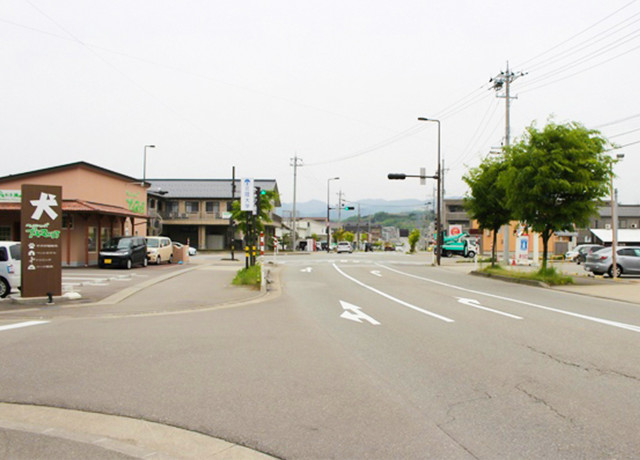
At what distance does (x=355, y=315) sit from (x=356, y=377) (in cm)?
538

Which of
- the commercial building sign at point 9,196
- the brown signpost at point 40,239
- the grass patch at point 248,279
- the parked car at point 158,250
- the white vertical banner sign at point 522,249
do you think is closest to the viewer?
the brown signpost at point 40,239

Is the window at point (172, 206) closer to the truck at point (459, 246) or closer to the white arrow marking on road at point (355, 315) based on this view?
the truck at point (459, 246)

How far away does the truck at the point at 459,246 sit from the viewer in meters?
54.5

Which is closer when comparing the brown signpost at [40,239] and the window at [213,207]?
the brown signpost at [40,239]

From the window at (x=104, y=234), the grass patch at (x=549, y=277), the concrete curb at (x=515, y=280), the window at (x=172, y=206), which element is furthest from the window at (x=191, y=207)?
the grass patch at (x=549, y=277)

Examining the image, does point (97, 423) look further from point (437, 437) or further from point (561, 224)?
point (561, 224)

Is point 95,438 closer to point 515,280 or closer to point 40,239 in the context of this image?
point 40,239

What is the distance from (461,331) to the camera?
941 cm

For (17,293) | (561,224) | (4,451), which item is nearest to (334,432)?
(4,451)

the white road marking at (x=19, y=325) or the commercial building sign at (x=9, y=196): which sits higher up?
the commercial building sign at (x=9, y=196)

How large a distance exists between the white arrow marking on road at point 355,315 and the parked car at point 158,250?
2084cm

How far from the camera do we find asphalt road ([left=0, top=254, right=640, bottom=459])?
14.5 ft

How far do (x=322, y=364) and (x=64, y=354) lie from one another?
12.0 ft

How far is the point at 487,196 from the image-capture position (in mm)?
27453
